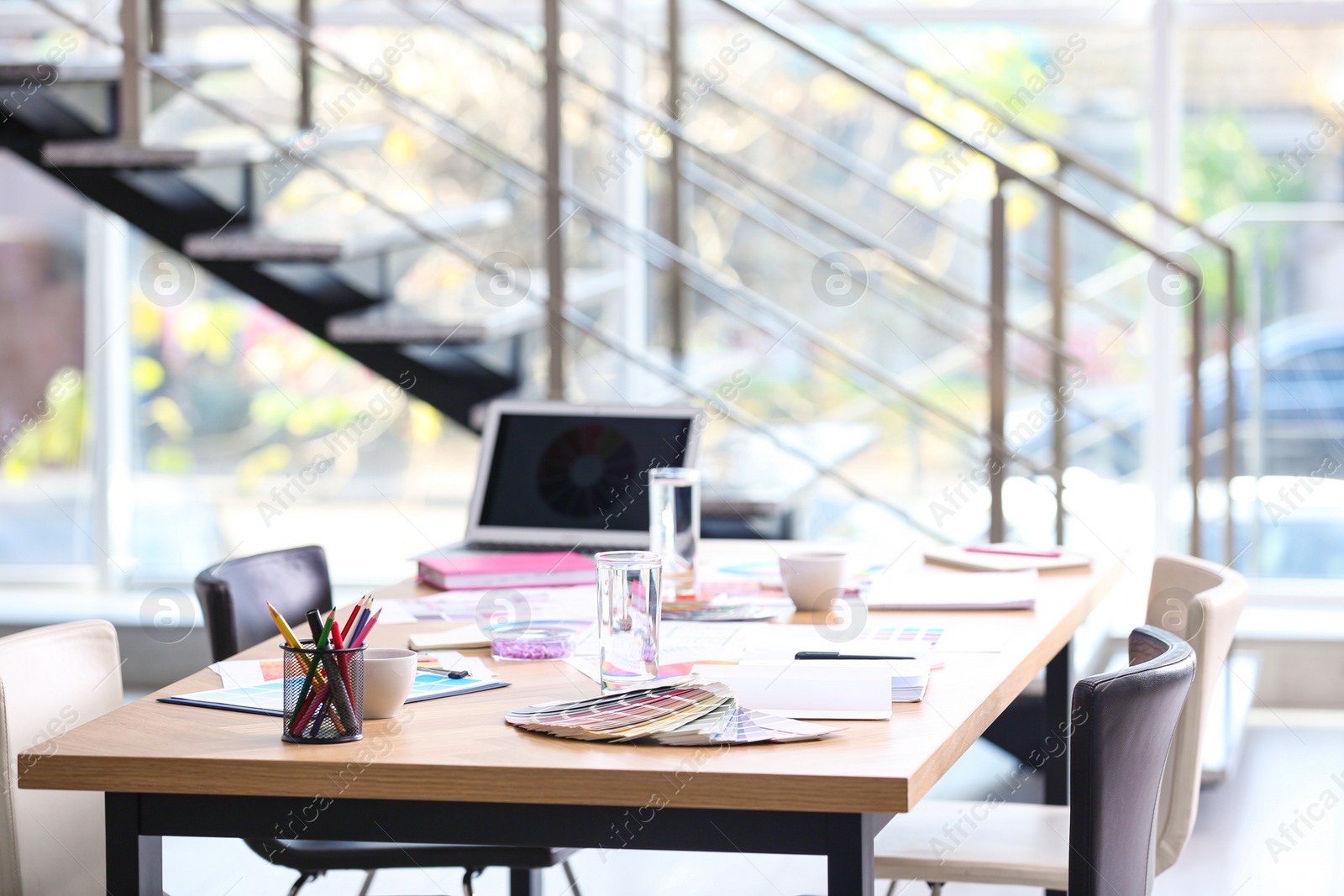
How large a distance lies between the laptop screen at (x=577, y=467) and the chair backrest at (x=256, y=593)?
32cm

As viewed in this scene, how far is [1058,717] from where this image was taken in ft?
7.27

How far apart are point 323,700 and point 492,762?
167mm

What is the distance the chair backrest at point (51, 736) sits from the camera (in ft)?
4.72

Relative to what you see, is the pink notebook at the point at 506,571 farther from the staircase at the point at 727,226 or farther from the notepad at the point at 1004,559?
the staircase at the point at 727,226

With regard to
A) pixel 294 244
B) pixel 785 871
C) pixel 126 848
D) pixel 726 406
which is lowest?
pixel 785 871

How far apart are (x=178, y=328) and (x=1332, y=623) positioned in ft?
11.2

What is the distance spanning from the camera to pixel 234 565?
79.1 inches

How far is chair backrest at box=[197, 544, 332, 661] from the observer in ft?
6.32

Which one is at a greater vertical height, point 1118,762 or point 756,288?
point 756,288

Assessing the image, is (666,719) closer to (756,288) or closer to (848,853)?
(848,853)

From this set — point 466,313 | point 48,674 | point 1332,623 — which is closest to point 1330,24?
point 1332,623

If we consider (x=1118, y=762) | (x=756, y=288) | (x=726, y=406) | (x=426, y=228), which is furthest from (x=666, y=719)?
(x=756, y=288)

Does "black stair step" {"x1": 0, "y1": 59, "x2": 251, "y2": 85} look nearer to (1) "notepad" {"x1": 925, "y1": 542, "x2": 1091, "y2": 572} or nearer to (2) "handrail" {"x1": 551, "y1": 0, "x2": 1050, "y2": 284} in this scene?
(2) "handrail" {"x1": 551, "y1": 0, "x2": 1050, "y2": 284}

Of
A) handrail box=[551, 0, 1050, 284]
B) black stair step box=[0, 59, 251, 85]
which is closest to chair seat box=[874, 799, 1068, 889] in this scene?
handrail box=[551, 0, 1050, 284]
